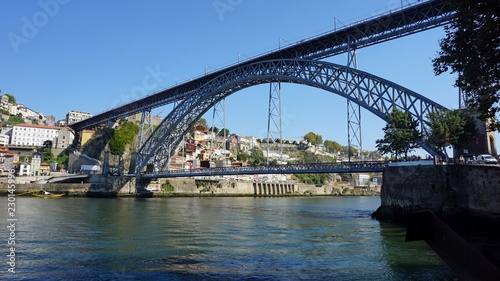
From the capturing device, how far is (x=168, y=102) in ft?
161

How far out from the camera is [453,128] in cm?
2155

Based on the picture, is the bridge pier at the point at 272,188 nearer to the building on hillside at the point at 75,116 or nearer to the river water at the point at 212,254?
the river water at the point at 212,254

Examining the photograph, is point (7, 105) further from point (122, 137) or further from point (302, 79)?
point (302, 79)

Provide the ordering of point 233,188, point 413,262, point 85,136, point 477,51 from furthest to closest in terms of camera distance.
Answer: point 85,136
point 233,188
point 413,262
point 477,51

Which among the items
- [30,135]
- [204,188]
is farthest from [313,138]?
[30,135]

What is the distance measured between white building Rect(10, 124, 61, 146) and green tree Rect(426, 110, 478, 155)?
83087 mm

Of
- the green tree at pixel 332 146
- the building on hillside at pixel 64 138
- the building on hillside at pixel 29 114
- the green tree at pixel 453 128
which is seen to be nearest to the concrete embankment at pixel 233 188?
the building on hillside at pixel 64 138

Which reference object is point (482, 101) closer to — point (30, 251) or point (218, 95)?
point (30, 251)

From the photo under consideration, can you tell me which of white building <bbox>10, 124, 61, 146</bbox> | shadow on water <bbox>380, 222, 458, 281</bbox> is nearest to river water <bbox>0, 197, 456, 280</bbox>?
shadow on water <bbox>380, 222, 458, 281</bbox>

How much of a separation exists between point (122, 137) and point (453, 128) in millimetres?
51647

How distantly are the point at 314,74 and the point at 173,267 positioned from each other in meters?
23.9

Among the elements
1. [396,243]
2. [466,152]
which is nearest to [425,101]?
[466,152]

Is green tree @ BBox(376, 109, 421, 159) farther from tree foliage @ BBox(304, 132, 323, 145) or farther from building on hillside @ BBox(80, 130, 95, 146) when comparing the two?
tree foliage @ BBox(304, 132, 323, 145)

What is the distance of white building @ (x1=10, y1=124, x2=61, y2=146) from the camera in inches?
3228
